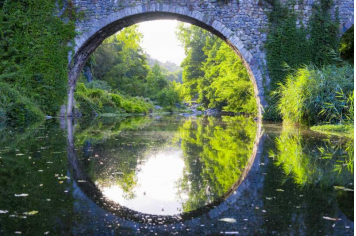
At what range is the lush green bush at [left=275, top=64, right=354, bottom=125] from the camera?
877 cm

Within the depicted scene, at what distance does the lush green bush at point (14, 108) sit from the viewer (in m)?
10.6

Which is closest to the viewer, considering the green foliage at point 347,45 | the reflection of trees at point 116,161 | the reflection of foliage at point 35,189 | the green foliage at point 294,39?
the reflection of foliage at point 35,189

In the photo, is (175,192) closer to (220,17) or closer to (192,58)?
(220,17)

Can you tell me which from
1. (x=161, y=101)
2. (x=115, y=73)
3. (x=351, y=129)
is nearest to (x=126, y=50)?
(x=115, y=73)

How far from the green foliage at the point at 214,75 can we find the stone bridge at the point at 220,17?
5.37 metres

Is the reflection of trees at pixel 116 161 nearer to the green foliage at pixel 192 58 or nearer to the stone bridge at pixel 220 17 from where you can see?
the stone bridge at pixel 220 17

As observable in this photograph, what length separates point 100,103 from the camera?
20.0 m

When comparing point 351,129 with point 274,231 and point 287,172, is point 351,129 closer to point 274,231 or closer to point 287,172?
point 287,172

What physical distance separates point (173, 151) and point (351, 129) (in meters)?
4.28

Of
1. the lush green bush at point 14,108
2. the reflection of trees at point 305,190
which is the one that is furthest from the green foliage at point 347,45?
the lush green bush at point 14,108

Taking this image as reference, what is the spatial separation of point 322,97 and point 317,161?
5.19 metres

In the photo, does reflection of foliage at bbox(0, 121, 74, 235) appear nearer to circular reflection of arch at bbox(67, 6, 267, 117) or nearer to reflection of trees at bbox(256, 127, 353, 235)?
reflection of trees at bbox(256, 127, 353, 235)

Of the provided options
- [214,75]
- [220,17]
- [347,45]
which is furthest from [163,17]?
[214,75]

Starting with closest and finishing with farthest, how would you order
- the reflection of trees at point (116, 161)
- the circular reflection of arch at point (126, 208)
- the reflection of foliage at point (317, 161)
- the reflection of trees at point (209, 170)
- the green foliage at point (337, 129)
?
the circular reflection of arch at point (126, 208) → the reflection of trees at point (209, 170) → the reflection of trees at point (116, 161) → the reflection of foliage at point (317, 161) → the green foliage at point (337, 129)
